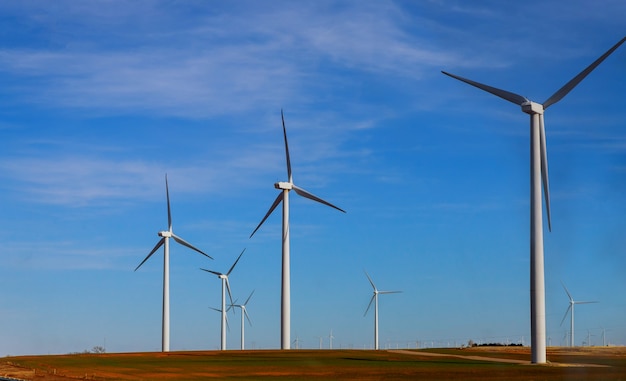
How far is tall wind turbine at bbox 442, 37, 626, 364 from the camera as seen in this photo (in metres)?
89.1

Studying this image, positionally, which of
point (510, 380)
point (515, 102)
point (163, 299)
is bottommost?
point (510, 380)

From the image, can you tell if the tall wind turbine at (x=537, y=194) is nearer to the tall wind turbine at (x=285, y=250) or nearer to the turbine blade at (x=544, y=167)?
the turbine blade at (x=544, y=167)

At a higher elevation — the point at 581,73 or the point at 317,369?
the point at 581,73

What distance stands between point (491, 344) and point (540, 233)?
8143cm

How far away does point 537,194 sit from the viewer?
91938 mm

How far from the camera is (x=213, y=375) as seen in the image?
81.5 metres

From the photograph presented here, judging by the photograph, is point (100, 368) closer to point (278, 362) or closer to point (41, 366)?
point (41, 366)

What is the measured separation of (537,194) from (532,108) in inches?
344

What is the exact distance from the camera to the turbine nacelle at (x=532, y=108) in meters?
94.9

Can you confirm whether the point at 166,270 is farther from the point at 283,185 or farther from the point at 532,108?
the point at 532,108

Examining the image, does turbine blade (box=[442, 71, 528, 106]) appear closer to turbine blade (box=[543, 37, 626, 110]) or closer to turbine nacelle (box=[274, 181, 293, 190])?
turbine blade (box=[543, 37, 626, 110])

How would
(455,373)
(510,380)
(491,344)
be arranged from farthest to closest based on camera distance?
(491,344)
(455,373)
(510,380)

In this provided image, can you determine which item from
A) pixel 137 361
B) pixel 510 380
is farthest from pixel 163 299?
pixel 510 380

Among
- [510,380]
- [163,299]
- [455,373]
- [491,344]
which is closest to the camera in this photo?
[510,380]
